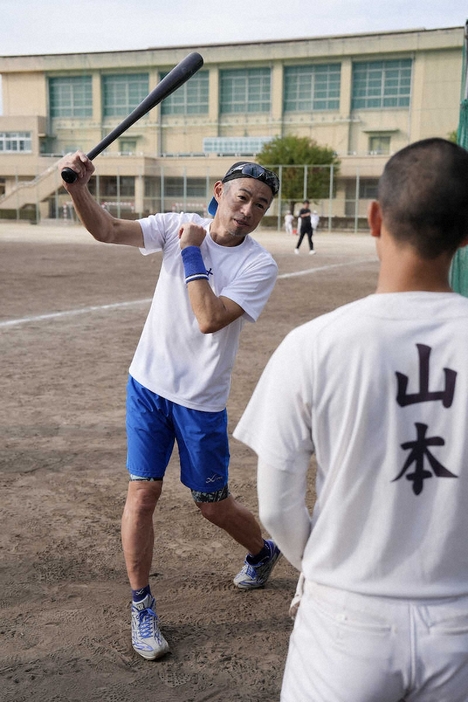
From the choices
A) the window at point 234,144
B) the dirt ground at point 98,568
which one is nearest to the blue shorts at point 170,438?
the dirt ground at point 98,568

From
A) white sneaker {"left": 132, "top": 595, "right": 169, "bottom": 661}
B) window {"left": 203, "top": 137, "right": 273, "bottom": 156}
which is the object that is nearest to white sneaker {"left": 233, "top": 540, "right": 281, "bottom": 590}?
white sneaker {"left": 132, "top": 595, "right": 169, "bottom": 661}

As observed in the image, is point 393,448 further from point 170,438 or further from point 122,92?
point 122,92

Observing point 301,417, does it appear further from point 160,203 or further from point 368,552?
point 160,203

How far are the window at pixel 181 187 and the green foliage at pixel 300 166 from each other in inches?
296

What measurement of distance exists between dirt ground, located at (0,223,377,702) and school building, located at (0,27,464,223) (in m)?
49.3

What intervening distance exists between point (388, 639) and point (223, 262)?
6.72 ft

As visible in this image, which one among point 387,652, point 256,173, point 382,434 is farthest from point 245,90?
point 387,652

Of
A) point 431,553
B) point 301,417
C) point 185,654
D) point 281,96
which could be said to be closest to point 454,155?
point 301,417

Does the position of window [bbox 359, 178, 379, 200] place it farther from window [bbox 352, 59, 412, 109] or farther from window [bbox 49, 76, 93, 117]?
window [bbox 49, 76, 93, 117]

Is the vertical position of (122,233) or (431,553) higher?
(122,233)

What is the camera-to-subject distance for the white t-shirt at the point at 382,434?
4.89 ft

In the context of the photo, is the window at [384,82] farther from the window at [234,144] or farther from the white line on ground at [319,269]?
the white line on ground at [319,269]

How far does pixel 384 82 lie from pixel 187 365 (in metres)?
65.6

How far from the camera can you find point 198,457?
10.5 feet
